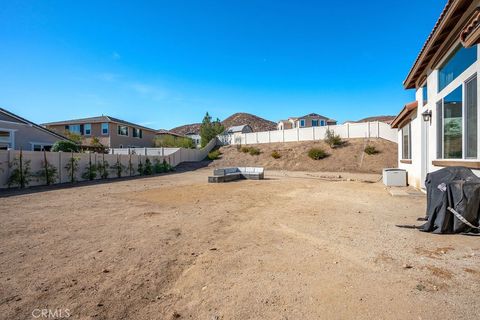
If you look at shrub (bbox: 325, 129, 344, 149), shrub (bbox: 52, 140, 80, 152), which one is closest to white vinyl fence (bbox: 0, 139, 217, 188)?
shrub (bbox: 52, 140, 80, 152)

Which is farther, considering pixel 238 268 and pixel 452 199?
pixel 452 199

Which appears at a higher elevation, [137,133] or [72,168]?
[137,133]

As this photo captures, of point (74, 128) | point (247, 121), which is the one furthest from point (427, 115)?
point (247, 121)

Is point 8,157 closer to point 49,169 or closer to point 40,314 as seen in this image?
point 49,169

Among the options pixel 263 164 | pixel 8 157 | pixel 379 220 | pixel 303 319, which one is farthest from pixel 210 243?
pixel 263 164

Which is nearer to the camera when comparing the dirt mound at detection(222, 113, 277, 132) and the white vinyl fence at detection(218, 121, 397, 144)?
the white vinyl fence at detection(218, 121, 397, 144)

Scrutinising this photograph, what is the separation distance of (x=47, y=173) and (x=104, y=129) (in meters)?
21.2

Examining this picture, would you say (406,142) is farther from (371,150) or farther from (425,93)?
(371,150)

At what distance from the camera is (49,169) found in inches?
600

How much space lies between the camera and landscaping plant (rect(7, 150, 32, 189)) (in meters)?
13.4

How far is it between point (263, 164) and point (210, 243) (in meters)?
27.6

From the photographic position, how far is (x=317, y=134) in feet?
112

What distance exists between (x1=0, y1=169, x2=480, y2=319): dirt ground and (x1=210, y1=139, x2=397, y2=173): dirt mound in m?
20.8

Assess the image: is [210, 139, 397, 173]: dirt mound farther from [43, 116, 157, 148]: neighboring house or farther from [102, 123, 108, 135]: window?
[102, 123, 108, 135]: window
